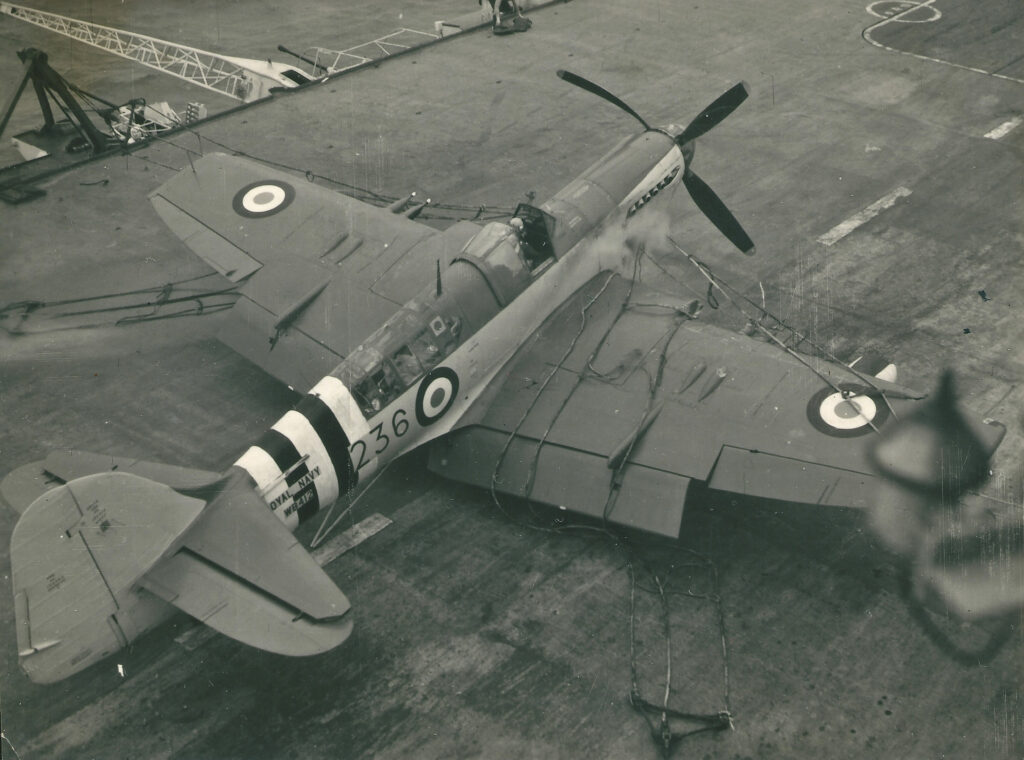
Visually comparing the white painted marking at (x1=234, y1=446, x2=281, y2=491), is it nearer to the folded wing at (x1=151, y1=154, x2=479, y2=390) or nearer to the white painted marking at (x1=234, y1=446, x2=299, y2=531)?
the white painted marking at (x1=234, y1=446, x2=299, y2=531)

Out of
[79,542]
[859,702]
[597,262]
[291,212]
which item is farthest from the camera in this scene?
[291,212]

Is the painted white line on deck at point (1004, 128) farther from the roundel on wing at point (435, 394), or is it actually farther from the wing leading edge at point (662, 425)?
the roundel on wing at point (435, 394)

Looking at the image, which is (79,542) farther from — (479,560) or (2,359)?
(2,359)

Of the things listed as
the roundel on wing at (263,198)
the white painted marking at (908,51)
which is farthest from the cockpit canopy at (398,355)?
the white painted marking at (908,51)

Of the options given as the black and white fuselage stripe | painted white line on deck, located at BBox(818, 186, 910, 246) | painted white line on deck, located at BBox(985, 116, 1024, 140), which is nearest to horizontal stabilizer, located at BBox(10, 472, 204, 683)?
the black and white fuselage stripe

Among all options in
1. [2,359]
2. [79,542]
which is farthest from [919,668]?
[2,359]
